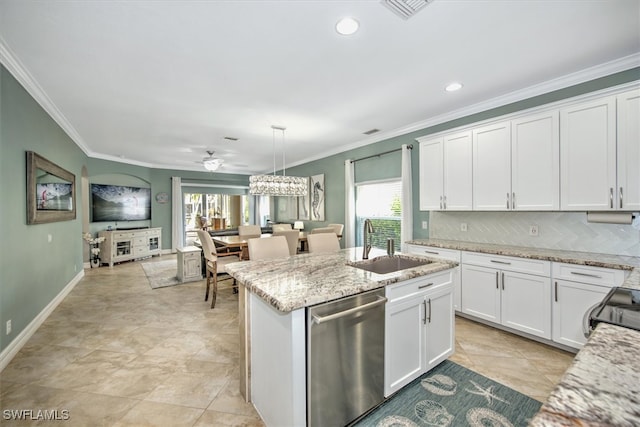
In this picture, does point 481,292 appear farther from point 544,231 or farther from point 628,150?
point 628,150

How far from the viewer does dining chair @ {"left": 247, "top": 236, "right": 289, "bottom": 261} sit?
2.60 m

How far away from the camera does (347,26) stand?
1889mm

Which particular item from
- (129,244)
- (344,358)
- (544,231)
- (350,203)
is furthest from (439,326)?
(129,244)

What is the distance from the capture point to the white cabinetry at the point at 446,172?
3240 millimetres

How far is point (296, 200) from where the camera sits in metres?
7.29

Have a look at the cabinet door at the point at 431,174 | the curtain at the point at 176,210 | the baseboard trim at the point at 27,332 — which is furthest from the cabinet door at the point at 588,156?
the curtain at the point at 176,210

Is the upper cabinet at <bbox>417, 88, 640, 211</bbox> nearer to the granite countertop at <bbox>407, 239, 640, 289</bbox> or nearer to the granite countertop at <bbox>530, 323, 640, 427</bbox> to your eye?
the granite countertop at <bbox>407, 239, 640, 289</bbox>

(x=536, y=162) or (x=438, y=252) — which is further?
(x=438, y=252)

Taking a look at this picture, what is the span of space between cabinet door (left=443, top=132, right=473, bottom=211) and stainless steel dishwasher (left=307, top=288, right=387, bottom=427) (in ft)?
7.41

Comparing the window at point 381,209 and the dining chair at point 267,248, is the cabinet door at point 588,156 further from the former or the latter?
the dining chair at point 267,248

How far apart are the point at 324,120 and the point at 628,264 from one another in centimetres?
345

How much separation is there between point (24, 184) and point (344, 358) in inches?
139

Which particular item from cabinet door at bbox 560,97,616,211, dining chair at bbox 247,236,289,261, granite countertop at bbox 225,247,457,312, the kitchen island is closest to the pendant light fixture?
dining chair at bbox 247,236,289,261

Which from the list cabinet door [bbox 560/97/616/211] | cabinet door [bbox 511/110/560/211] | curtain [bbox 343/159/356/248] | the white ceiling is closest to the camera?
the white ceiling
